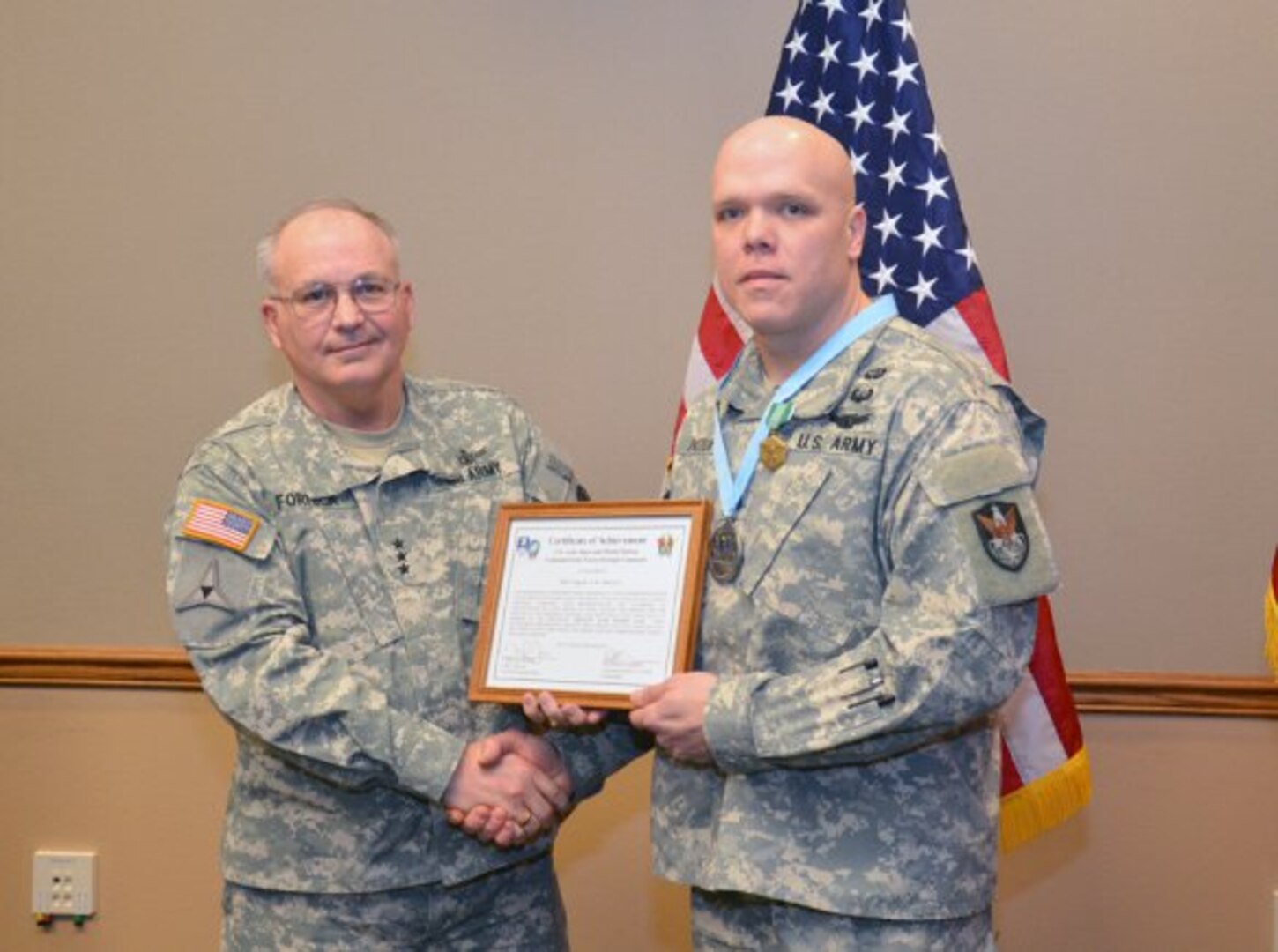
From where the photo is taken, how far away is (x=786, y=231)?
2.24m

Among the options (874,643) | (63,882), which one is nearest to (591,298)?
(874,643)

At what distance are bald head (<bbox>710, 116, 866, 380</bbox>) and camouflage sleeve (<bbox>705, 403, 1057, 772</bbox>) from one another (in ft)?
0.89

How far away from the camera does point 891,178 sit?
3090 millimetres

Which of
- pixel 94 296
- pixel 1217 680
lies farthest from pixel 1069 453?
pixel 94 296

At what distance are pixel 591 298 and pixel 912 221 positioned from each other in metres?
0.84

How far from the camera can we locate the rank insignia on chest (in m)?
2.04

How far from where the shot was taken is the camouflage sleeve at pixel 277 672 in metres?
2.42

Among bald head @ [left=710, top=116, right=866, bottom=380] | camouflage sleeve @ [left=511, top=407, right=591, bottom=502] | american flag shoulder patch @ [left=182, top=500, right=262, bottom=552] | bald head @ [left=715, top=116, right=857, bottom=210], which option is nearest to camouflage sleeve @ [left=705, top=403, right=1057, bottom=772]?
bald head @ [left=710, top=116, right=866, bottom=380]

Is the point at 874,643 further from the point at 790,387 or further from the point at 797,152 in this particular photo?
the point at 797,152

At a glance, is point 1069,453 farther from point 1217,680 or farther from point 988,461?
point 988,461

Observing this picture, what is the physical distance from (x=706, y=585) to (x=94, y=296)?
2.04m

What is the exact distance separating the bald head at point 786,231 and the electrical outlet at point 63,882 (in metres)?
2.34

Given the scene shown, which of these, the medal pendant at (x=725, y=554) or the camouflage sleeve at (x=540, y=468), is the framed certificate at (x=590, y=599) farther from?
the camouflage sleeve at (x=540, y=468)

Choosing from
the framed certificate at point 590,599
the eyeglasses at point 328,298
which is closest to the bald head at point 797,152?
the framed certificate at point 590,599
